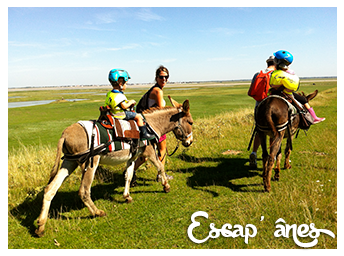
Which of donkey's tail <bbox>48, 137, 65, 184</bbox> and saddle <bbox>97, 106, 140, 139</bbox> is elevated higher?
saddle <bbox>97, 106, 140, 139</bbox>

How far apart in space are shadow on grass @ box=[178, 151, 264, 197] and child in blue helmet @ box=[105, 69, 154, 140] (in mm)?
2190

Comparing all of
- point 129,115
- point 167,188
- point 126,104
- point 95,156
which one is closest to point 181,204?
point 167,188

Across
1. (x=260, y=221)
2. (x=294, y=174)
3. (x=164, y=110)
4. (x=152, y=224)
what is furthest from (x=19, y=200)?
(x=294, y=174)

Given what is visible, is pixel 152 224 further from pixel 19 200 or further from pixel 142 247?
pixel 19 200

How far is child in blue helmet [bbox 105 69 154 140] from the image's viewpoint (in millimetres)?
4586

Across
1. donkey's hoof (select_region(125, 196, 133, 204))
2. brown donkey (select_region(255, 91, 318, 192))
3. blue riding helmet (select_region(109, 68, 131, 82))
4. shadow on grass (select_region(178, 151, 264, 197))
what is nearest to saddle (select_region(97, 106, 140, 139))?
blue riding helmet (select_region(109, 68, 131, 82))

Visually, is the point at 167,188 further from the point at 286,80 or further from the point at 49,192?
the point at 286,80

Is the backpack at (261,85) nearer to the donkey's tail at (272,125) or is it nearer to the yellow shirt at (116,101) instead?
the donkey's tail at (272,125)

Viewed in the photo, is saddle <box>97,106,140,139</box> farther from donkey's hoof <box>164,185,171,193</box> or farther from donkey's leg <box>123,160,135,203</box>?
donkey's hoof <box>164,185,171,193</box>

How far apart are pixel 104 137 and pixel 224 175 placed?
3846 millimetres

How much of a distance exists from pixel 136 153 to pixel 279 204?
10.9ft

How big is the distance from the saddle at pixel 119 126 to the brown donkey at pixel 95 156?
37 centimetres

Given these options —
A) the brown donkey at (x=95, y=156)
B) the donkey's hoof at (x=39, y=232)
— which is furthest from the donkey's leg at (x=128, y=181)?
the donkey's hoof at (x=39, y=232)

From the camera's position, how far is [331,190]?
507 centimetres
